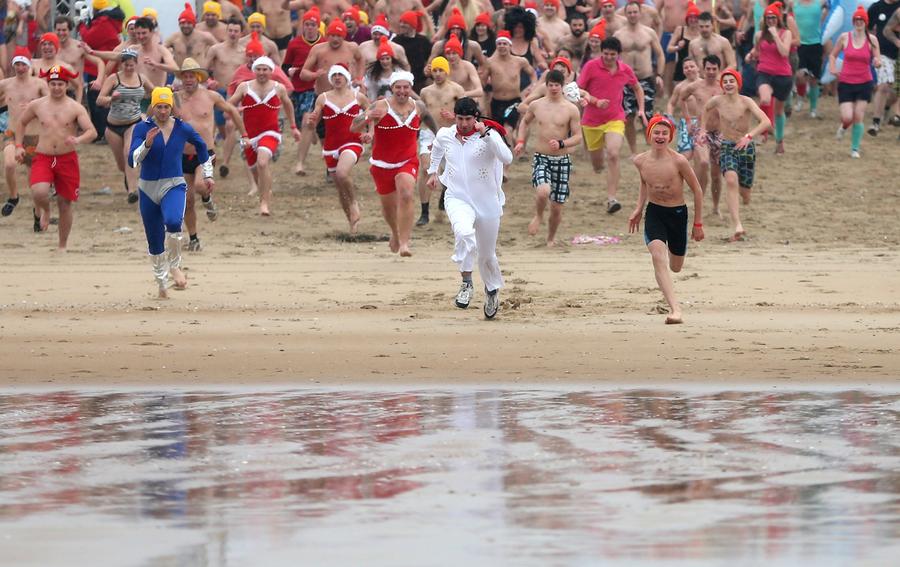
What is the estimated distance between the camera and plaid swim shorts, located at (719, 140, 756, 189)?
1927cm

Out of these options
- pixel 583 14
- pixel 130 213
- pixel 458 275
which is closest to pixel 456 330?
pixel 458 275

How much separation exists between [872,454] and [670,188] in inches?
193

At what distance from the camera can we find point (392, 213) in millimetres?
17984

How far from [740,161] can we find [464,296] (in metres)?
5.56

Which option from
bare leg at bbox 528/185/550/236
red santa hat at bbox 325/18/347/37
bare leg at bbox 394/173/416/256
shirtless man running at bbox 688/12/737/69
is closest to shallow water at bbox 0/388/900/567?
bare leg at bbox 394/173/416/256

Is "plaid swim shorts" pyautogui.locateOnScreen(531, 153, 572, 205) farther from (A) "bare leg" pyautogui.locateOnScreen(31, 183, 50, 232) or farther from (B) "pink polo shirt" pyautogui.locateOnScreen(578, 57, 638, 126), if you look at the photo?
(A) "bare leg" pyautogui.locateOnScreen(31, 183, 50, 232)

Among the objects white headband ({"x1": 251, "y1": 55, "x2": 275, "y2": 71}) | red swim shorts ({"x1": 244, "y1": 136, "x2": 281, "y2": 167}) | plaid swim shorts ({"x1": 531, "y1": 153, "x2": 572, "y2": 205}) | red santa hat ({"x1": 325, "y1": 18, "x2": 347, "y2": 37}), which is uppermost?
red santa hat ({"x1": 325, "y1": 18, "x2": 347, "y2": 37})

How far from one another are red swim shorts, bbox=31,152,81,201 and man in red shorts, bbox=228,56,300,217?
2126 mm

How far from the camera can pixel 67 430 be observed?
33.6 ft

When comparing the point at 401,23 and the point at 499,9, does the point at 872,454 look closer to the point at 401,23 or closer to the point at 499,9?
the point at 401,23

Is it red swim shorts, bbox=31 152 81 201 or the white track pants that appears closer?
the white track pants

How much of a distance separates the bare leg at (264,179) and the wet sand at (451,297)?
0.63 ft

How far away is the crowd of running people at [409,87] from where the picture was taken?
1808cm

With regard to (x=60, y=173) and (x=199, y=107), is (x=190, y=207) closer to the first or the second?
(x=60, y=173)
